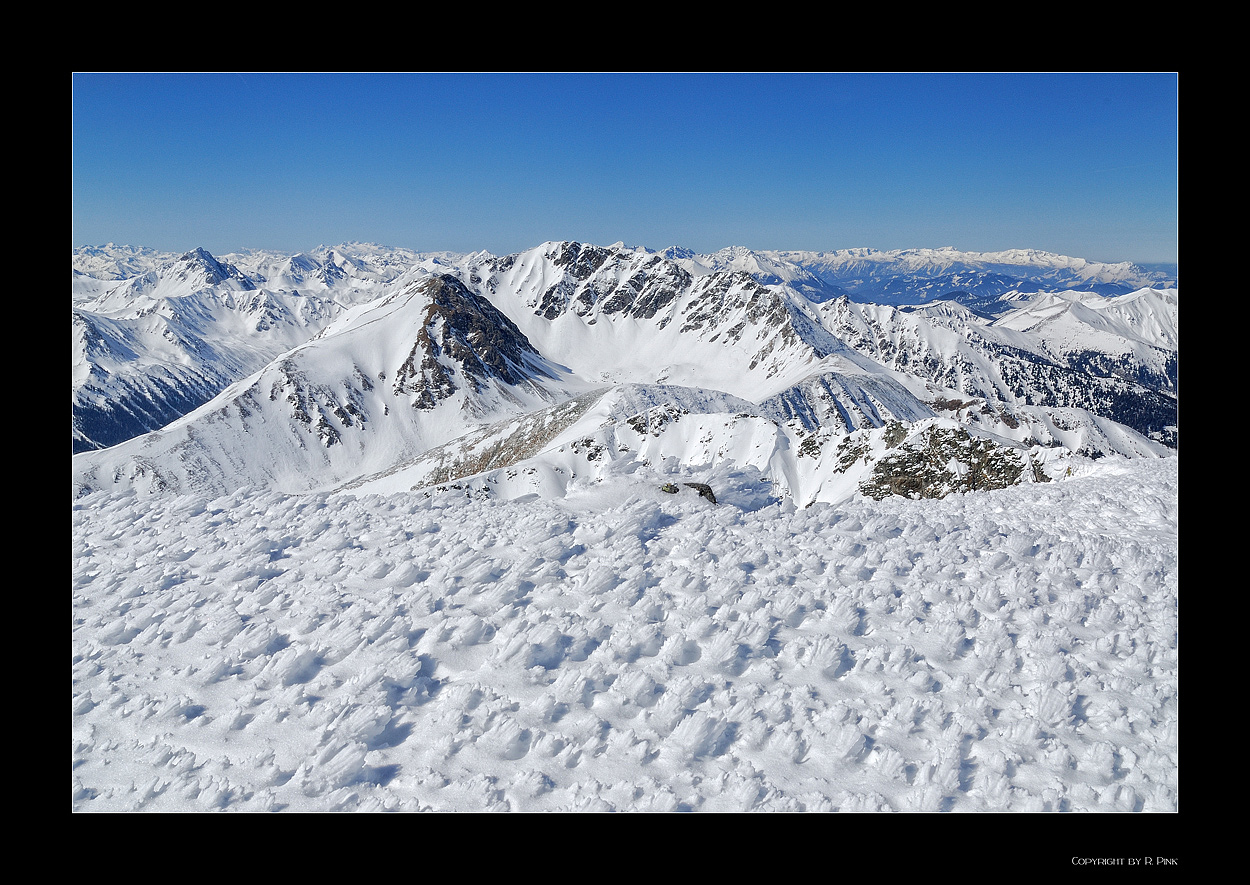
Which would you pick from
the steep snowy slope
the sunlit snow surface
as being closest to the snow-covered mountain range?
the sunlit snow surface

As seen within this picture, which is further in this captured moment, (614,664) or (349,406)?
(349,406)

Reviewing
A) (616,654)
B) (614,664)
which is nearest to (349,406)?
(616,654)

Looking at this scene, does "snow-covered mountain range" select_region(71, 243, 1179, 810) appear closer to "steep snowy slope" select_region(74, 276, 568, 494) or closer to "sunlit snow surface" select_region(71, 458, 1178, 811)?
"sunlit snow surface" select_region(71, 458, 1178, 811)

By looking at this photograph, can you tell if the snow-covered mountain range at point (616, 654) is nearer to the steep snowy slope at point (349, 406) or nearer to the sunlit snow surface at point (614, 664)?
the sunlit snow surface at point (614, 664)

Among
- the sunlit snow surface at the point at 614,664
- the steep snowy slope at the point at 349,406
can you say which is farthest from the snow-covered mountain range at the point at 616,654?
the steep snowy slope at the point at 349,406

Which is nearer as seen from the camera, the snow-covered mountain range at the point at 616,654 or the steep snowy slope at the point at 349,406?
the snow-covered mountain range at the point at 616,654

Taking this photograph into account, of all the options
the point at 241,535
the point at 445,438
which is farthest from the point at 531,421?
the point at 241,535

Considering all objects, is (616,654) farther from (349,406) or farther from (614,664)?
(349,406)

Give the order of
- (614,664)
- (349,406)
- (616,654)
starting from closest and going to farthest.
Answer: (614,664), (616,654), (349,406)
